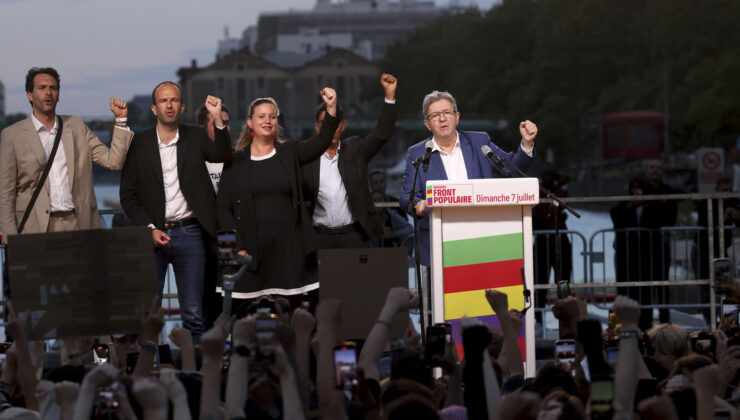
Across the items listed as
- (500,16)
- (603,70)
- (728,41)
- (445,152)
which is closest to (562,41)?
(603,70)

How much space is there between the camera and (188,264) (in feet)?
A: 23.7

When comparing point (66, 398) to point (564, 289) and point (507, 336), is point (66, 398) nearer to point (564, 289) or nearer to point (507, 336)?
point (507, 336)

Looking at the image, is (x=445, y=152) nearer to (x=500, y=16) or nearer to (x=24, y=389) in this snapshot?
(x=24, y=389)

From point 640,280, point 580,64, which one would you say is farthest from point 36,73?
point 580,64

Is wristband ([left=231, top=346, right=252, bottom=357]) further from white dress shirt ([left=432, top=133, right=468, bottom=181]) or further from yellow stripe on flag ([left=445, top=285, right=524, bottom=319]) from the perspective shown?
white dress shirt ([left=432, top=133, right=468, bottom=181])

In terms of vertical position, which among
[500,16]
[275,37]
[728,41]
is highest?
[275,37]

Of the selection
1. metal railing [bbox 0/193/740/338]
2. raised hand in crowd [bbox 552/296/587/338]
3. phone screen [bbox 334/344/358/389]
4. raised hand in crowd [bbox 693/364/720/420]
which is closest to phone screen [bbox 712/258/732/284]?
raised hand in crowd [bbox 552/296/587/338]

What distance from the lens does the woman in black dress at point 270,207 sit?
6977mm

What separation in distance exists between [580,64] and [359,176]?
52.6 m

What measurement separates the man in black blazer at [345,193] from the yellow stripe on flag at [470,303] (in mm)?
1064

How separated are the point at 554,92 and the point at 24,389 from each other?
54162 mm

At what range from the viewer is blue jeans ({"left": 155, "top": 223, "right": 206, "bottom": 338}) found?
7.20 m

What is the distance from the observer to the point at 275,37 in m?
132

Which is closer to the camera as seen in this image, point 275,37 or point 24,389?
point 24,389
